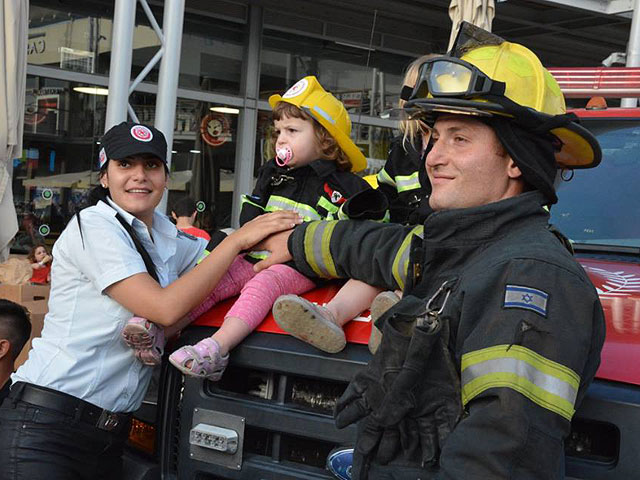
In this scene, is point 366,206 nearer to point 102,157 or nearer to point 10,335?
point 102,157

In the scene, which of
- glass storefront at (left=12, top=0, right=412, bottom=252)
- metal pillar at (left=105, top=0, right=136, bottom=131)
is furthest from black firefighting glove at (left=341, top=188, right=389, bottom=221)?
glass storefront at (left=12, top=0, right=412, bottom=252)

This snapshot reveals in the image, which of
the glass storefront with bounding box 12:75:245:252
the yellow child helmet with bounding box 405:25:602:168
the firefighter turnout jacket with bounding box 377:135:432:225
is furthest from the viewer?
the glass storefront with bounding box 12:75:245:252

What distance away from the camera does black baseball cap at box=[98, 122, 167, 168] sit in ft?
9.86

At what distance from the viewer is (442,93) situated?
195 cm

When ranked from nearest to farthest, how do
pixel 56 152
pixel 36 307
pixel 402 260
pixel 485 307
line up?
pixel 485 307 < pixel 402 260 < pixel 36 307 < pixel 56 152

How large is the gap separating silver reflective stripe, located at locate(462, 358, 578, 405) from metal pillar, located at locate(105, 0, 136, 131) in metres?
5.40

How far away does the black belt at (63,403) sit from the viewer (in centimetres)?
276

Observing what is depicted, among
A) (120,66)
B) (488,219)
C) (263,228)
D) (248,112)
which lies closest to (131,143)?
(263,228)

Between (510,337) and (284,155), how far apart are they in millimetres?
1913

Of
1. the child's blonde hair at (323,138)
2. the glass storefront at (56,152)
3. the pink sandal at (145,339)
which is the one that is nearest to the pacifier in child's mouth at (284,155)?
the child's blonde hair at (323,138)

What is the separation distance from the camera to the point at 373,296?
276 cm

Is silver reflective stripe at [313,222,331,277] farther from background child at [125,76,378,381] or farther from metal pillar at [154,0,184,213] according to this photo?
metal pillar at [154,0,184,213]

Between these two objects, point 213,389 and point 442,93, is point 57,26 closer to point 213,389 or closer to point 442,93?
point 213,389

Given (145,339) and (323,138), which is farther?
(323,138)
